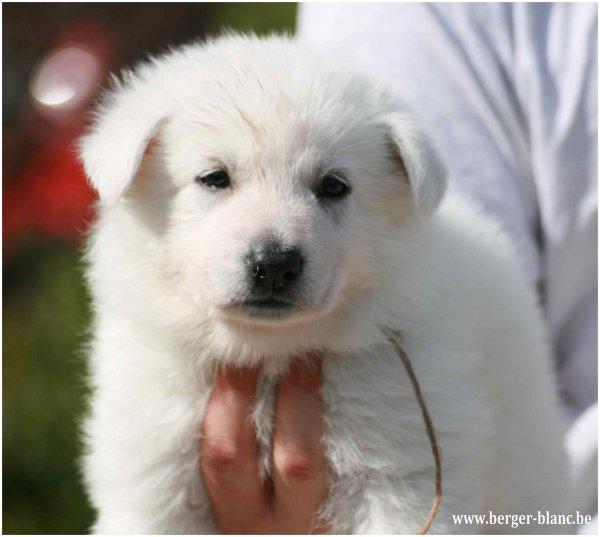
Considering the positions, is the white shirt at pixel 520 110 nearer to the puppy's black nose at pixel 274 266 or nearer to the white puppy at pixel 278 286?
the white puppy at pixel 278 286

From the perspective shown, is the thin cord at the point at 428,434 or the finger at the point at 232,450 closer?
the thin cord at the point at 428,434

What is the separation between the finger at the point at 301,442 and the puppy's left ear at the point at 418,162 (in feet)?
1.92

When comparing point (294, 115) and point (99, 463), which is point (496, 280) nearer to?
point (294, 115)

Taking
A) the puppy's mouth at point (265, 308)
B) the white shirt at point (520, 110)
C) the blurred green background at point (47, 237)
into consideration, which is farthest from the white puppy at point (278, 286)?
the blurred green background at point (47, 237)

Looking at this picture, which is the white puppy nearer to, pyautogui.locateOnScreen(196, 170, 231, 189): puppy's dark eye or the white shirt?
pyautogui.locateOnScreen(196, 170, 231, 189): puppy's dark eye

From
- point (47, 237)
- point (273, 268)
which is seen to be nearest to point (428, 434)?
point (273, 268)

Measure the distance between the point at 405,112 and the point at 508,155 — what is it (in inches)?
37.7

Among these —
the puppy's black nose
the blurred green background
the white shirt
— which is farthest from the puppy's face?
the blurred green background

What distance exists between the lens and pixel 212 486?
8.60ft

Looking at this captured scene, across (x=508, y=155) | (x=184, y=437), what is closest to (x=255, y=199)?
(x=184, y=437)

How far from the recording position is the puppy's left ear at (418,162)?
2.47m

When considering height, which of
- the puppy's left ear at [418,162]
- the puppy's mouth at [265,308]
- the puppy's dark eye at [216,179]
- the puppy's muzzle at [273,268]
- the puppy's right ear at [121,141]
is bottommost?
the puppy's mouth at [265,308]

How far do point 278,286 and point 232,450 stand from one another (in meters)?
0.56

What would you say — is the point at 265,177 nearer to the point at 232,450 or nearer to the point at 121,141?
the point at 121,141
